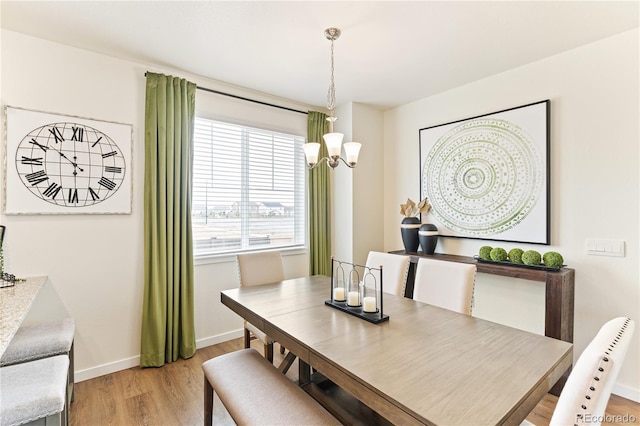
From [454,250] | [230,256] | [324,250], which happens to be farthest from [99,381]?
[454,250]

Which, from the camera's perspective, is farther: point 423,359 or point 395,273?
point 395,273

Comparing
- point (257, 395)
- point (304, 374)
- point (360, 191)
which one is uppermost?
point (360, 191)

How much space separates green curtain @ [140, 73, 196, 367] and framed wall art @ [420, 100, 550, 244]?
8.41 ft

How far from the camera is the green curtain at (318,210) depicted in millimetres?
3816

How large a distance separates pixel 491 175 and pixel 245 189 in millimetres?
2544

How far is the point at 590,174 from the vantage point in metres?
2.46

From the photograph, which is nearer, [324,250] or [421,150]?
[421,150]

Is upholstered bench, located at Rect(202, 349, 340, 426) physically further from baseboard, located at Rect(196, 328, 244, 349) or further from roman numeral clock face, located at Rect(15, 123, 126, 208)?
roman numeral clock face, located at Rect(15, 123, 126, 208)

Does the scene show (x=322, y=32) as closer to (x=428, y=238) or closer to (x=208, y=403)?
(x=428, y=238)

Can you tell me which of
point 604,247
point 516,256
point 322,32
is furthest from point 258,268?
point 604,247

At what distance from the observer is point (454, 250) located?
334 centimetres

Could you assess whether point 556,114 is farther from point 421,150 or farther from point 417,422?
point 417,422

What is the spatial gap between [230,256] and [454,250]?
2.40m

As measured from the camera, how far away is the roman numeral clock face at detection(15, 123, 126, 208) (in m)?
2.31
